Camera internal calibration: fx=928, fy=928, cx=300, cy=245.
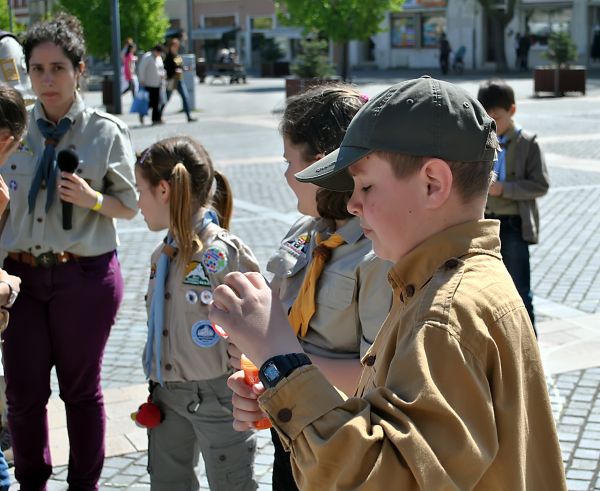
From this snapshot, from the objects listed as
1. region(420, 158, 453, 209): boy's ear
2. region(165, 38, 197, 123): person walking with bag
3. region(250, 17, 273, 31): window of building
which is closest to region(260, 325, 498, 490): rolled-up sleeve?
region(420, 158, 453, 209): boy's ear

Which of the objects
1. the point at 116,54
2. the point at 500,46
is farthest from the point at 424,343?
the point at 500,46

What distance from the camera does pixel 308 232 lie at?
117 inches

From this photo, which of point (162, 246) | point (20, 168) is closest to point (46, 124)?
point (20, 168)

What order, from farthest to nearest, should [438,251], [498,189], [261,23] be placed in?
[261,23], [498,189], [438,251]

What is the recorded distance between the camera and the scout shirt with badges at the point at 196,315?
3.40 metres

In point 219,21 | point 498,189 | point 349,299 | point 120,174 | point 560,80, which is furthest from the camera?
point 219,21

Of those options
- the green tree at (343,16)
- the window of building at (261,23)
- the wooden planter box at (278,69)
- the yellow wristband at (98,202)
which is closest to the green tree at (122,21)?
the green tree at (343,16)

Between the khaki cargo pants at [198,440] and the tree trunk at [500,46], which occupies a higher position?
the tree trunk at [500,46]

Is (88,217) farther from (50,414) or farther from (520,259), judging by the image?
(520,259)

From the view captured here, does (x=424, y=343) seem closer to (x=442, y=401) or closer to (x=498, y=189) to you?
(x=442, y=401)

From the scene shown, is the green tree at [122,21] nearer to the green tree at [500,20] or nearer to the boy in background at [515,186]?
the green tree at [500,20]

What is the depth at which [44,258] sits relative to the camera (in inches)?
152

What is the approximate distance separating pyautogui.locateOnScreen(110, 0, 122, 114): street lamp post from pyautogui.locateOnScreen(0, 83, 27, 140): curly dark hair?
1862 cm

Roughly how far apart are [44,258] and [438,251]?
252 cm
